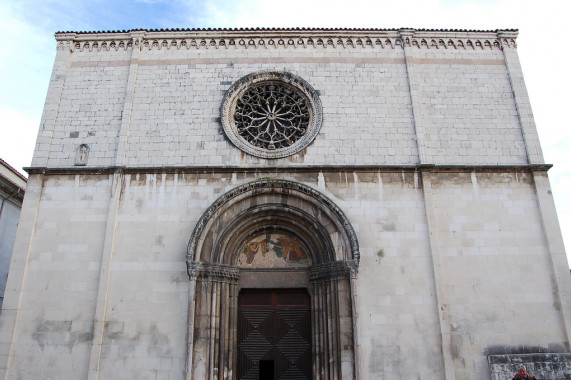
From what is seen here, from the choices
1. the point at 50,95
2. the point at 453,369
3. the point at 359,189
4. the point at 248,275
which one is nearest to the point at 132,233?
the point at 248,275

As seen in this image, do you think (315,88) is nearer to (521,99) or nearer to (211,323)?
(521,99)

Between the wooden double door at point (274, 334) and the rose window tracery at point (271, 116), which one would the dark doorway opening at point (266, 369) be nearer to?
the wooden double door at point (274, 334)

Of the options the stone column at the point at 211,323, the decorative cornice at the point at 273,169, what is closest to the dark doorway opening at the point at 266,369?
the stone column at the point at 211,323

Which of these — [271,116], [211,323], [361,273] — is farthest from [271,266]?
[271,116]

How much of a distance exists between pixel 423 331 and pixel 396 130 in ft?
15.9

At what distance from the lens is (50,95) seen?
11.2 metres

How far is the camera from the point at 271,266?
10180 millimetres

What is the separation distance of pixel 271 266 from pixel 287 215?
1292mm

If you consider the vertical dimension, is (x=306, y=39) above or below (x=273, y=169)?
above

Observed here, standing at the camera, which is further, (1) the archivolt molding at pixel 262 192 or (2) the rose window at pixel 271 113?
(2) the rose window at pixel 271 113

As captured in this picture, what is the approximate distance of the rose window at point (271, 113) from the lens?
10766 millimetres

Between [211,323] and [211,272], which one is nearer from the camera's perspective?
[211,323]

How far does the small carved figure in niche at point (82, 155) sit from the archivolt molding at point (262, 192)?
3497mm

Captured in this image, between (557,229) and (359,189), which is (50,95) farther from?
(557,229)
